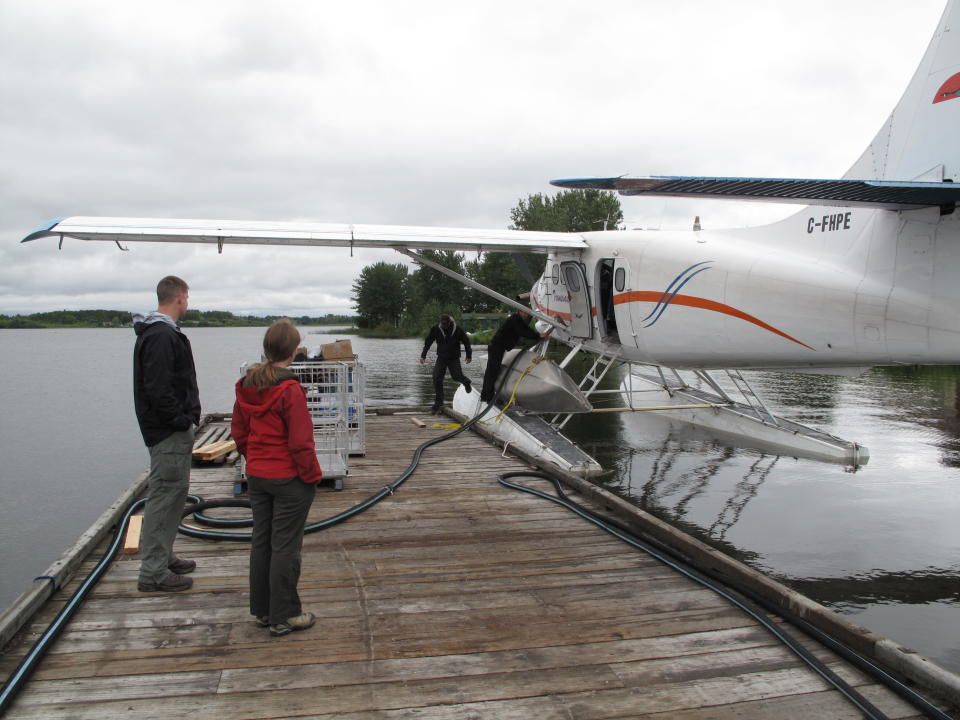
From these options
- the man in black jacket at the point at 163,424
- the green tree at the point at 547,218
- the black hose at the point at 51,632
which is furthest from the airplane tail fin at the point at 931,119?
the green tree at the point at 547,218

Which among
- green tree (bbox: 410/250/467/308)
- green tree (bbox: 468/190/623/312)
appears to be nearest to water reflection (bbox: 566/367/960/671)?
green tree (bbox: 468/190/623/312)

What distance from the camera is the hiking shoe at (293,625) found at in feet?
9.53

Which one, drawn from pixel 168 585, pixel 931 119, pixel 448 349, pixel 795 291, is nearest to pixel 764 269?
pixel 795 291

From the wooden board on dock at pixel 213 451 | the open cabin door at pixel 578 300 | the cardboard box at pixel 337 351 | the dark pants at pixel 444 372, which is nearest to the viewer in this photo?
the wooden board on dock at pixel 213 451

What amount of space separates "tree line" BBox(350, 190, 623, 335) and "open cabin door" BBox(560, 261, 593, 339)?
3.65 ft

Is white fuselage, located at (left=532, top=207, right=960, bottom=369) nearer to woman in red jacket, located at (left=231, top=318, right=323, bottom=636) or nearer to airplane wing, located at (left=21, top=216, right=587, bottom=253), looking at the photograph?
airplane wing, located at (left=21, top=216, right=587, bottom=253)

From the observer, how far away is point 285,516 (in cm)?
293

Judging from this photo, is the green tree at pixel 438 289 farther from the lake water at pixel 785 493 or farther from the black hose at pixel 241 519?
the black hose at pixel 241 519

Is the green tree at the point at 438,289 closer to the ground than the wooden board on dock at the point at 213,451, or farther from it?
farther from it

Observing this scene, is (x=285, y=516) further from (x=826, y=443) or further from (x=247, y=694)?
(x=826, y=443)

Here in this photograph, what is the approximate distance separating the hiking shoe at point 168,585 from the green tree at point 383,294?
83.9 metres

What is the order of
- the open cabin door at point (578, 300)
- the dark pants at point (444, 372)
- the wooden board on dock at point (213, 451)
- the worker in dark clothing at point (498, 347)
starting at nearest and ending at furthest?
the wooden board on dock at point (213, 451) < the worker in dark clothing at point (498, 347) < the open cabin door at point (578, 300) < the dark pants at point (444, 372)

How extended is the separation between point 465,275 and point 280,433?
30.8 meters

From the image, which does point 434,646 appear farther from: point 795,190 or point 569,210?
point 569,210
